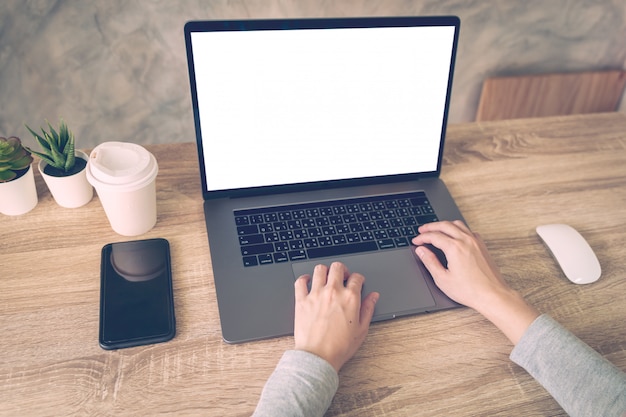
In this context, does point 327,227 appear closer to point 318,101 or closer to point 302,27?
point 318,101

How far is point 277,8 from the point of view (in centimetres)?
123

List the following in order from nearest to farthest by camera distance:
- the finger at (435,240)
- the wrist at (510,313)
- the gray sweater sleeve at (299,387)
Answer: the gray sweater sleeve at (299,387)
the wrist at (510,313)
the finger at (435,240)

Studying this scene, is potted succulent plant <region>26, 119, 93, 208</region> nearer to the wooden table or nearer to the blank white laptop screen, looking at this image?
the wooden table

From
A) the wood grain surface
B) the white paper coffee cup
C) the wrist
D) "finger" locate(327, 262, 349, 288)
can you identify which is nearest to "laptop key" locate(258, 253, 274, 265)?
"finger" locate(327, 262, 349, 288)

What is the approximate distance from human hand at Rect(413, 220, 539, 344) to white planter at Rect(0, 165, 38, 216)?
0.67 m

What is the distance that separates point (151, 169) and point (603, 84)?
136 cm

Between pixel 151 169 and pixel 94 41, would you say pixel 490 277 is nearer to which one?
pixel 151 169

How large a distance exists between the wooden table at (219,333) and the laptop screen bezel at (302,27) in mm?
98

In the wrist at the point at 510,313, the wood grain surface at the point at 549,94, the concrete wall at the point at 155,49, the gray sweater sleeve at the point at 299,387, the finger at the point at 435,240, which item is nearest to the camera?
the gray sweater sleeve at the point at 299,387

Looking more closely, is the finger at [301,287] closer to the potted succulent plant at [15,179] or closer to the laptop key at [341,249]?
the laptop key at [341,249]

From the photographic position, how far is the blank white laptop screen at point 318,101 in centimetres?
82

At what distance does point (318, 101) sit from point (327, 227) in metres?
0.22

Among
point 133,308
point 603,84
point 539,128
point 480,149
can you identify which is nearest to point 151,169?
point 133,308

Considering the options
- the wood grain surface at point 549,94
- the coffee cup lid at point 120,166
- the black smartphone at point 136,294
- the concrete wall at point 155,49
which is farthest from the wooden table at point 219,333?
the wood grain surface at point 549,94
